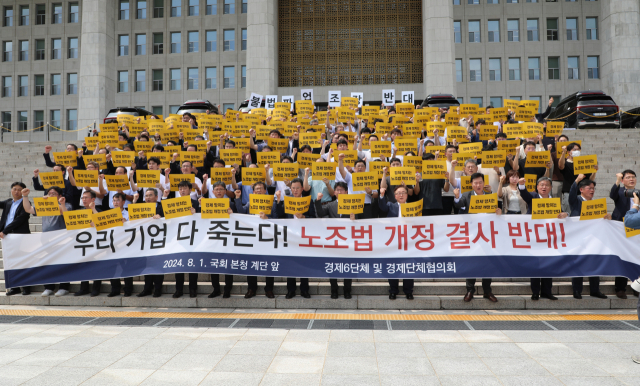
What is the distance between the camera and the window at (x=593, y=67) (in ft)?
109

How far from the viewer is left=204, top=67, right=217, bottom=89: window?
35875 millimetres

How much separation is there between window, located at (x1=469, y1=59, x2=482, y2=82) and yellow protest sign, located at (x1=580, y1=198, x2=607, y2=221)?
95.1ft

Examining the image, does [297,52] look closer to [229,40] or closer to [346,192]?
[229,40]

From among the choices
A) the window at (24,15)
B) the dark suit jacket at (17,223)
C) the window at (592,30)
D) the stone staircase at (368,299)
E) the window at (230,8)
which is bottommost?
the stone staircase at (368,299)

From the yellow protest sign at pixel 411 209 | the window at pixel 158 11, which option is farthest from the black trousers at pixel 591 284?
the window at pixel 158 11

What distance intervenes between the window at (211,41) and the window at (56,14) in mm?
13371

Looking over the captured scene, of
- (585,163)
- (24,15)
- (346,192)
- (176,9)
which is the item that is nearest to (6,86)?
(24,15)

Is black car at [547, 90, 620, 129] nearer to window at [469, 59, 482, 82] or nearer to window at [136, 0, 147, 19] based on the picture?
window at [469, 59, 482, 82]

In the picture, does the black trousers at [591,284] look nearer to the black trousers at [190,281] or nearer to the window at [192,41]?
the black trousers at [190,281]

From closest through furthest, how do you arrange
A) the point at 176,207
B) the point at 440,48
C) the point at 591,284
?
→ 1. the point at 591,284
2. the point at 176,207
3. the point at 440,48

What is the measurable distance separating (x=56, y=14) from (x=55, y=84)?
19.8 ft

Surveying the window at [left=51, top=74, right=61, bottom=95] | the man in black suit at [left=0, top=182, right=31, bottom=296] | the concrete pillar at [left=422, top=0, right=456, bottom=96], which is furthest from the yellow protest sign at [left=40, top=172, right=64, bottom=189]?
the window at [left=51, top=74, right=61, bottom=95]

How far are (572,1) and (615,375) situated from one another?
36.7 meters

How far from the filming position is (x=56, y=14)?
3841cm
